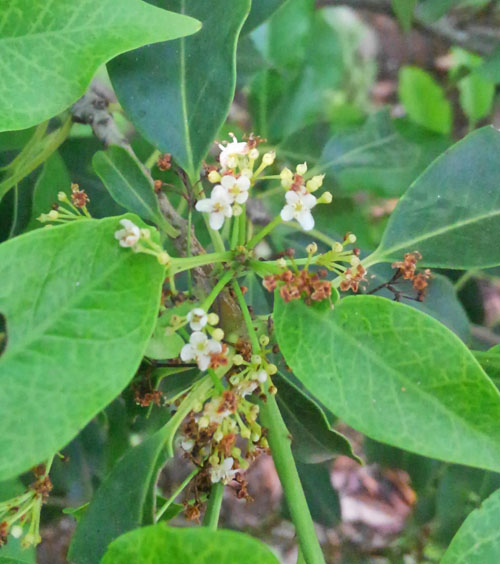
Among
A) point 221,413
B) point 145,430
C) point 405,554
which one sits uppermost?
point 221,413

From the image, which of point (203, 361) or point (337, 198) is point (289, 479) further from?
point (337, 198)

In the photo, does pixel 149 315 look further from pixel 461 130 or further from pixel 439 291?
pixel 461 130

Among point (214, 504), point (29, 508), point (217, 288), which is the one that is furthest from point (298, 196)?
point (29, 508)

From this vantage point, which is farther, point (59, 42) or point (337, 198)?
point (337, 198)

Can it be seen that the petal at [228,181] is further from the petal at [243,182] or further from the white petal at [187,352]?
the white petal at [187,352]

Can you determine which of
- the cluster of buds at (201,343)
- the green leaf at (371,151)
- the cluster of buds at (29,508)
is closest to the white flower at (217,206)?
the cluster of buds at (201,343)

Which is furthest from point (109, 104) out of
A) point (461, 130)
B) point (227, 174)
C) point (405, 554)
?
point (461, 130)

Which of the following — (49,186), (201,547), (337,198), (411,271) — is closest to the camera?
(201,547)
